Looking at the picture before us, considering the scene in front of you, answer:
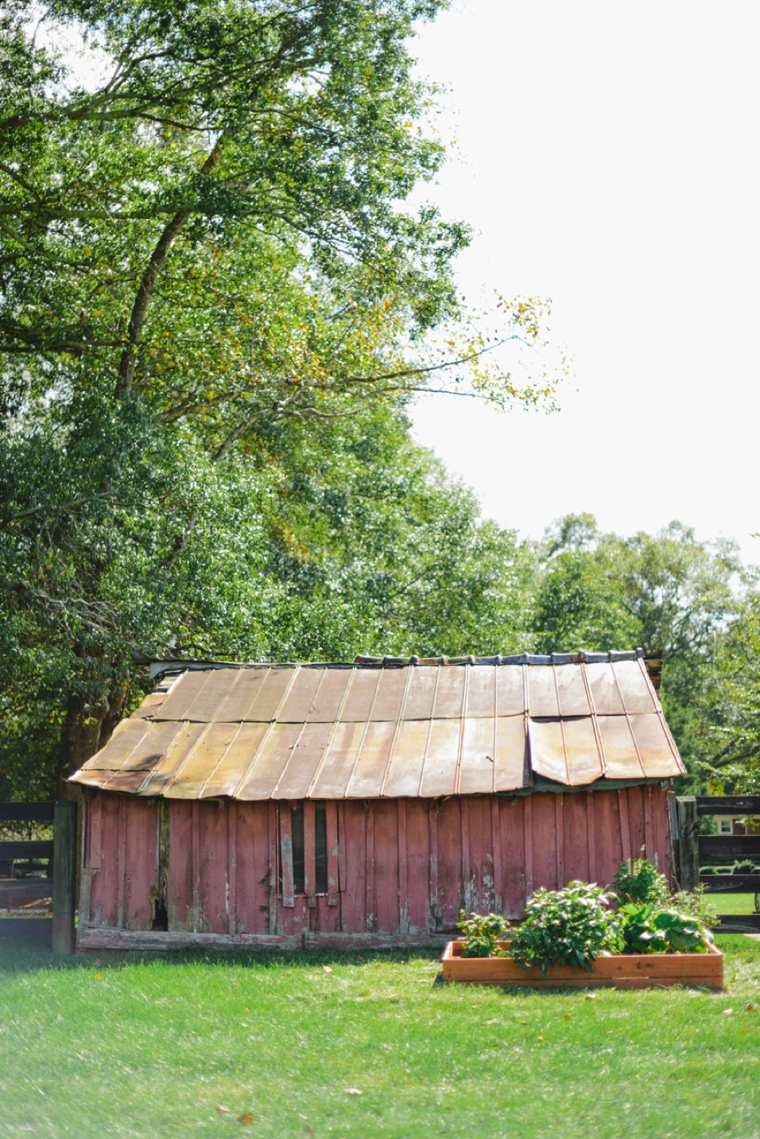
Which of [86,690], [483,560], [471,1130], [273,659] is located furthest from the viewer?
[483,560]

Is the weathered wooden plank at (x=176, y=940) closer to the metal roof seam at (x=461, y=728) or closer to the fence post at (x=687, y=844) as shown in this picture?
the metal roof seam at (x=461, y=728)

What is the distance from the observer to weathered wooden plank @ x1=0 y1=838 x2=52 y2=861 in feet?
42.6

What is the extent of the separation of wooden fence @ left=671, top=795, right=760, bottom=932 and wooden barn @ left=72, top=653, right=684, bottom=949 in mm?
914

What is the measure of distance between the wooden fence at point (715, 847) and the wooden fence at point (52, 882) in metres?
7.23

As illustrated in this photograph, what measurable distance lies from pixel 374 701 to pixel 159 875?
341 centimetres

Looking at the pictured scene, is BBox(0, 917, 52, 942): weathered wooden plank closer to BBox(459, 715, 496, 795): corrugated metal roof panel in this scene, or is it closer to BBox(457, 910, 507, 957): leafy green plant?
BBox(459, 715, 496, 795): corrugated metal roof panel

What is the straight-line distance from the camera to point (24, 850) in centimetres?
1300

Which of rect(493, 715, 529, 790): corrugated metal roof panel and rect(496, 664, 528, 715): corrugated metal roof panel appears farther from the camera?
rect(496, 664, 528, 715): corrugated metal roof panel

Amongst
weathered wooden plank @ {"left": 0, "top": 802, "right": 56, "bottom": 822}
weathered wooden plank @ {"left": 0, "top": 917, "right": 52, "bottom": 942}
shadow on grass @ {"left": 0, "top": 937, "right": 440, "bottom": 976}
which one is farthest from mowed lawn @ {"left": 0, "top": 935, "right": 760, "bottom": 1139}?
weathered wooden plank @ {"left": 0, "top": 802, "right": 56, "bottom": 822}

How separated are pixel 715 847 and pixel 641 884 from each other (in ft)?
8.74

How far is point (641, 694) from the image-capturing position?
12953 mm

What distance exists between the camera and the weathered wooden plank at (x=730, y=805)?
44.7 ft

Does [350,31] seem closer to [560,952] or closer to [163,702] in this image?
[163,702]

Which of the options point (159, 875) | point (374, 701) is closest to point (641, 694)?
point (374, 701)
